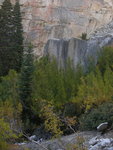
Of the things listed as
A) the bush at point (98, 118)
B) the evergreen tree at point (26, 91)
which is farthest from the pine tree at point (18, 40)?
the bush at point (98, 118)

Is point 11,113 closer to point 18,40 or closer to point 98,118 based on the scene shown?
point 98,118

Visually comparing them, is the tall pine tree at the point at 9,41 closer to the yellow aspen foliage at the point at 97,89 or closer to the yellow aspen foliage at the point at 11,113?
the yellow aspen foliage at the point at 11,113

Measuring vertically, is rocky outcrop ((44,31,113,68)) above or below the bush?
above

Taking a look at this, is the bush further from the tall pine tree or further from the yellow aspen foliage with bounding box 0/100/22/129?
the tall pine tree

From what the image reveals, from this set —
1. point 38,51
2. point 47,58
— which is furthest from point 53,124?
point 38,51

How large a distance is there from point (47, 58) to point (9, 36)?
6.81 meters

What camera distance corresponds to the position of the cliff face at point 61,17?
41.7 m

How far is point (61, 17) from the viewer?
4250 cm

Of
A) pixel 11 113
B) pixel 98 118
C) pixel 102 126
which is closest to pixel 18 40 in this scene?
pixel 11 113

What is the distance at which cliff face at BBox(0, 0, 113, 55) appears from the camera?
137 feet

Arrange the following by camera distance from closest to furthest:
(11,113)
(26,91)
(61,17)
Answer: (11,113)
(26,91)
(61,17)

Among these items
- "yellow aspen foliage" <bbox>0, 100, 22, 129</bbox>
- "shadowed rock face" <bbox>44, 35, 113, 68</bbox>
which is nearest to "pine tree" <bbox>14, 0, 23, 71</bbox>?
"shadowed rock face" <bbox>44, 35, 113, 68</bbox>

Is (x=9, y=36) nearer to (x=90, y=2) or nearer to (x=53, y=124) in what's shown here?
(x=90, y=2)

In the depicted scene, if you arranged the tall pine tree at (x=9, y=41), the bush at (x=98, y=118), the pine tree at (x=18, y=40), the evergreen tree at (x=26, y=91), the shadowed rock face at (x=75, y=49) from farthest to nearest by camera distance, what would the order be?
the pine tree at (x=18, y=40)
the tall pine tree at (x=9, y=41)
the shadowed rock face at (x=75, y=49)
the evergreen tree at (x=26, y=91)
the bush at (x=98, y=118)
